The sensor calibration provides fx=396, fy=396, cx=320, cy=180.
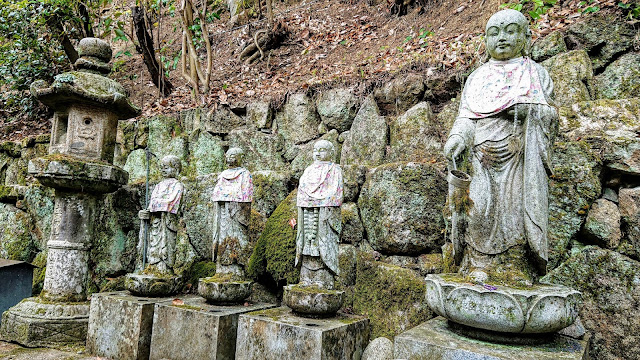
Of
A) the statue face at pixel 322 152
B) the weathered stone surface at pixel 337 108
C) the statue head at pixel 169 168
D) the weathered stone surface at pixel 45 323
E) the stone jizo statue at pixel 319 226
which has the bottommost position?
the weathered stone surface at pixel 45 323

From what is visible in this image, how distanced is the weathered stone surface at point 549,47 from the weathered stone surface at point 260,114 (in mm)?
3990

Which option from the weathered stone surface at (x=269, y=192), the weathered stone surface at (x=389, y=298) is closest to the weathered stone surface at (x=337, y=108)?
the weathered stone surface at (x=269, y=192)

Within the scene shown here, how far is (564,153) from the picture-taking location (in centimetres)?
371

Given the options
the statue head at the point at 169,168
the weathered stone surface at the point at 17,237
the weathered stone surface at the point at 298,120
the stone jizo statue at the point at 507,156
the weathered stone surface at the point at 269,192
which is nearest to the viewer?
the stone jizo statue at the point at 507,156

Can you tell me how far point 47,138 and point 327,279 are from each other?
733 cm

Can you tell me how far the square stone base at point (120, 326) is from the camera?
13.1 ft

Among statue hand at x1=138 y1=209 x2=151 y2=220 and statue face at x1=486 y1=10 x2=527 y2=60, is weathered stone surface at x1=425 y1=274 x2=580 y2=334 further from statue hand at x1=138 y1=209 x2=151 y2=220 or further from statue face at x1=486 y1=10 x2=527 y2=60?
statue hand at x1=138 y1=209 x2=151 y2=220

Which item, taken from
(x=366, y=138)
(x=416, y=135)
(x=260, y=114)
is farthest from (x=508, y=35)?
(x=260, y=114)

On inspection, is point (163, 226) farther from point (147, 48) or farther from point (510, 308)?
point (147, 48)

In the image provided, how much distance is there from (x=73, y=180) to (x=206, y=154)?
7.74ft

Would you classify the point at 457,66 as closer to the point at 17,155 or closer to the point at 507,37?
the point at 507,37

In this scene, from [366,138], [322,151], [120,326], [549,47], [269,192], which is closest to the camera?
[322,151]

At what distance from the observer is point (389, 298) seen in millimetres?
3996

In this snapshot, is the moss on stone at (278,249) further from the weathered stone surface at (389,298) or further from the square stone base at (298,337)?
the square stone base at (298,337)
